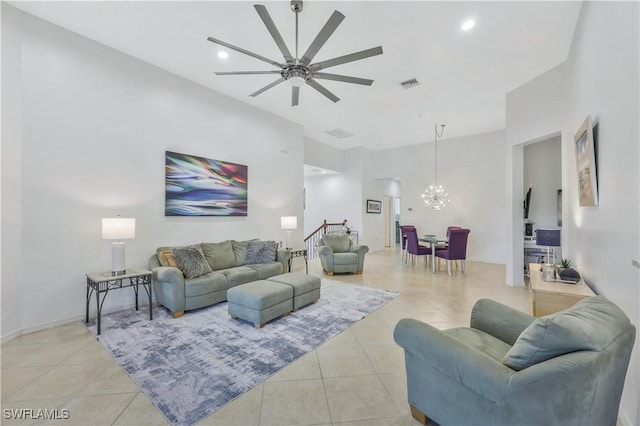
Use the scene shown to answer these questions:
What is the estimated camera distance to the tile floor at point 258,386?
68.9 inches

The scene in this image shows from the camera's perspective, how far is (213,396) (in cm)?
193

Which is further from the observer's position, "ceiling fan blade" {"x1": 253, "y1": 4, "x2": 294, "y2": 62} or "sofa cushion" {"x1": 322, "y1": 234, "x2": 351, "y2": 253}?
"sofa cushion" {"x1": 322, "y1": 234, "x2": 351, "y2": 253}

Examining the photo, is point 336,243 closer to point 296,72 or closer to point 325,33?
point 296,72

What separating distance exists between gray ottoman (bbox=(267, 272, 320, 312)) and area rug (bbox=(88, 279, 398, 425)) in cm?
11

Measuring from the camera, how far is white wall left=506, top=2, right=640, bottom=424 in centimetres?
159

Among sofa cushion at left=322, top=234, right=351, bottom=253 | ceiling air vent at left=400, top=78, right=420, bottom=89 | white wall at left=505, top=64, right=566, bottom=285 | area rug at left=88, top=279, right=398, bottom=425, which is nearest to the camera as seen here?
area rug at left=88, top=279, right=398, bottom=425

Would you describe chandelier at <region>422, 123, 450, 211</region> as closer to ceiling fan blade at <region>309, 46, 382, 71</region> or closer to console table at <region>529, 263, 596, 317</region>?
console table at <region>529, 263, 596, 317</region>

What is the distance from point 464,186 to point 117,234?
8.27 m

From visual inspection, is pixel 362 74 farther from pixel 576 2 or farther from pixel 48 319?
pixel 48 319

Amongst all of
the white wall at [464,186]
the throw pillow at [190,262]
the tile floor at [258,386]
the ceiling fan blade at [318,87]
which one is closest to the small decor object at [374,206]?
the white wall at [464,186]

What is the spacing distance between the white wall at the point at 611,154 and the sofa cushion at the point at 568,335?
0.59m

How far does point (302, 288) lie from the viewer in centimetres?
360

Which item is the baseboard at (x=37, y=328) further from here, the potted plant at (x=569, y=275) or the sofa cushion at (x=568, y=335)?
the potted plant at (x=569, y=275)

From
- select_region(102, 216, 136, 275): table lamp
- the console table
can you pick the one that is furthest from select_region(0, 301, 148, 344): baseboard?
the console table
